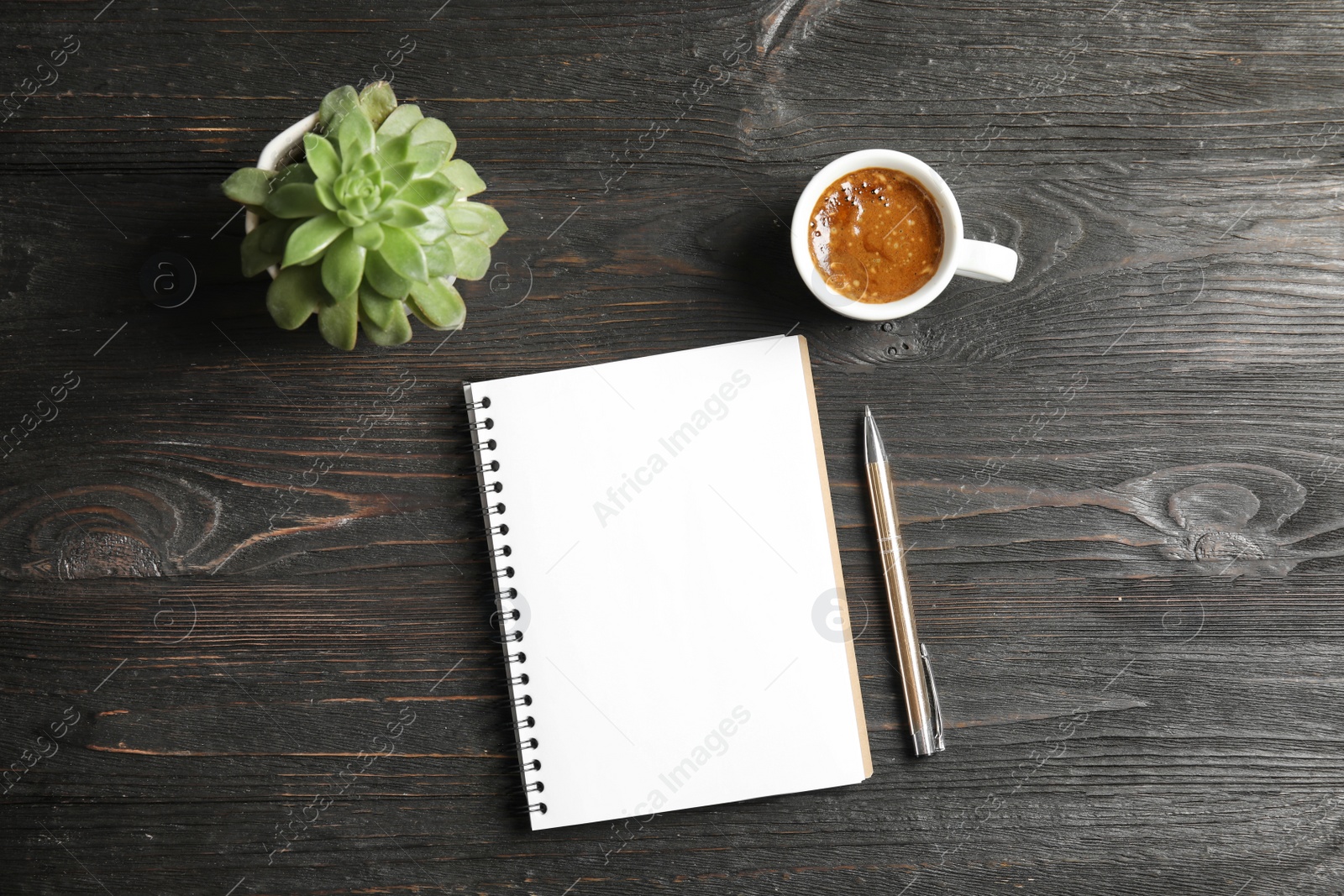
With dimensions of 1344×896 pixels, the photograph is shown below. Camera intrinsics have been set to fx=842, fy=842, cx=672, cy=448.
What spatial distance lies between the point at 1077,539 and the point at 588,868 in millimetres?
694

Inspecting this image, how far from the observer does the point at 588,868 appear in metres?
0.98

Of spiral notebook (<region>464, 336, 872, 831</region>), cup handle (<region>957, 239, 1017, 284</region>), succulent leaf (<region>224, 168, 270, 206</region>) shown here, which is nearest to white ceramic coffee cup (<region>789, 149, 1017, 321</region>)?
cup handle (<region>957, 239, 1017, 284</region>)

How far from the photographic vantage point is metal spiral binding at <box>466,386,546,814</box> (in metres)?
0.97

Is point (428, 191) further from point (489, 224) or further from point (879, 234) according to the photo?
point (879, 234)

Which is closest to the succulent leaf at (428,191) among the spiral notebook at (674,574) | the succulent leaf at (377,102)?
the succulent leaf at (377,102)

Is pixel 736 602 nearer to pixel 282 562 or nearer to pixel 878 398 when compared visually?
pixel 878 398

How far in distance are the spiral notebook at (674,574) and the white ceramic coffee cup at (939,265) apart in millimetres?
106

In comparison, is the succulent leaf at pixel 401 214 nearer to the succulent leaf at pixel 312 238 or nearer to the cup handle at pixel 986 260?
the succulent leaf at pixel 312 238

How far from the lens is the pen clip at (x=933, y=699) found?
3.21 ft

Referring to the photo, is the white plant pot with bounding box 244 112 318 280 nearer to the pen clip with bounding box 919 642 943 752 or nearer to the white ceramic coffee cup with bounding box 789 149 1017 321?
the white ceramic coffee cup with bounding box 789 149 1017 321

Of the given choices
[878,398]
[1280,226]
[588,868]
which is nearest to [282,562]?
[588,868]

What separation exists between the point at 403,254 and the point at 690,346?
0.35 metres

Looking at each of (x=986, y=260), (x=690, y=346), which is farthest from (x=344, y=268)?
(x=986, y=260)

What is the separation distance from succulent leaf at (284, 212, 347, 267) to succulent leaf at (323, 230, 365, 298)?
0.03 ft
